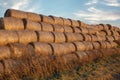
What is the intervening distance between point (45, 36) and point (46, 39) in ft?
0.44

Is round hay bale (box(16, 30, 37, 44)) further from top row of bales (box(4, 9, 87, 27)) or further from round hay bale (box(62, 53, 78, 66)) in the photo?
round hay bale (box(62, 53, 78, 66))

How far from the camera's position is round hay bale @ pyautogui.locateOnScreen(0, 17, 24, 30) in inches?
345

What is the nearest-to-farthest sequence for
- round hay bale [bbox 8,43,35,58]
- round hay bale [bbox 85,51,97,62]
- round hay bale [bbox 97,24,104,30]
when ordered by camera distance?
round hay bale [bbox 8,43,35,58]
round hay bale [bbox 85,51,97,62]
round hay bale [bbox 97,24,104,30]

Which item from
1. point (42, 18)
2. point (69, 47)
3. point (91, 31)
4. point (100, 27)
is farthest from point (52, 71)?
Result: point (100, 27)

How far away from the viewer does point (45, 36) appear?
401 inches

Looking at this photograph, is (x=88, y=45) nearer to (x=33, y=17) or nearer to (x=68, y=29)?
(x=68, y=29)

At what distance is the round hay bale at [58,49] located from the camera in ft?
33.1

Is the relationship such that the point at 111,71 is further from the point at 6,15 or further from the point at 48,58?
the point at 6,15

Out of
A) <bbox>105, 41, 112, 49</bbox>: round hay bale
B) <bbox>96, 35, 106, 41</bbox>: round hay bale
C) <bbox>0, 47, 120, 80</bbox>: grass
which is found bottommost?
<bbox>0, 47, 120, 80</bbox>: grass

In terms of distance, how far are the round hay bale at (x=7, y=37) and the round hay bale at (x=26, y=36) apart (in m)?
0.23

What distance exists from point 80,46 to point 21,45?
428 centimetres

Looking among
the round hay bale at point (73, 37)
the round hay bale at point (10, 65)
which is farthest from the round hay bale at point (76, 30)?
the round hay bale at point (10, 65)

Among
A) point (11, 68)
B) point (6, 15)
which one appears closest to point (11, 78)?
point (11, 68)

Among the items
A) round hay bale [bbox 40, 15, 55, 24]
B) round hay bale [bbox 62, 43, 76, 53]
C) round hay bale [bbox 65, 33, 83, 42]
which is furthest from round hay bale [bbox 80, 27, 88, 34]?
round hay bale [bbox 40, 15, 55, 24]
